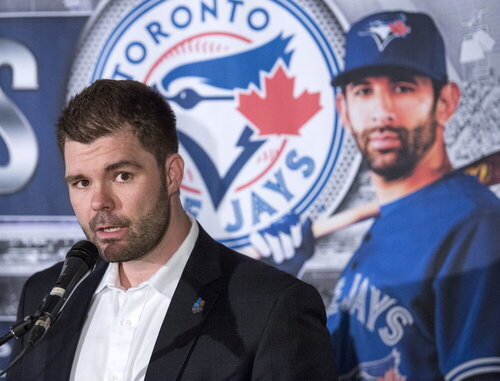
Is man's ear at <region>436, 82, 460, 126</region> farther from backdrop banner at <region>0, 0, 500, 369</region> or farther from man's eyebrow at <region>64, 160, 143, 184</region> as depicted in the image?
man's eyebrow at <region>64, 160, 143, 184</region>

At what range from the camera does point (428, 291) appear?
120 inches

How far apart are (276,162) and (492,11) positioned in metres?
1.12

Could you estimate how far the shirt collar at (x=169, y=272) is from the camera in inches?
89.3

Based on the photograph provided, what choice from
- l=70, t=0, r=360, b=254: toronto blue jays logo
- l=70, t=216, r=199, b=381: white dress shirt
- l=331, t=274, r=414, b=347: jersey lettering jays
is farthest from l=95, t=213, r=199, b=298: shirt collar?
l=331, t=274, r=414, b=347: jersey lettering jays

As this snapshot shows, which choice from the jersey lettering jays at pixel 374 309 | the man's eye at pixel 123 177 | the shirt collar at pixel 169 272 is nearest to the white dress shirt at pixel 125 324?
the shirt collar at pixel 169 272

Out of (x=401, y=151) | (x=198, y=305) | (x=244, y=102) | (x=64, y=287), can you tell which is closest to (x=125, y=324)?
(x=198, y=305)

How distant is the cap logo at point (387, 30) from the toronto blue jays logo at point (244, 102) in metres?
0.21

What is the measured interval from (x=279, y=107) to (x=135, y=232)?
1.31m

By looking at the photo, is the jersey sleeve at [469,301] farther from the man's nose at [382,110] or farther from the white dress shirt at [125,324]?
the white dress shirt at [125,324]

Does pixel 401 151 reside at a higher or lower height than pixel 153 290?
higher

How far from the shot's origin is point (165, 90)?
10.9 feet

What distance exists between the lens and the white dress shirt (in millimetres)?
2172

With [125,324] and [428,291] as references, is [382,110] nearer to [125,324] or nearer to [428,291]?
[428,291]

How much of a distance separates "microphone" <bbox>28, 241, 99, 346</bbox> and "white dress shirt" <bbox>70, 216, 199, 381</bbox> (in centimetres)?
39
